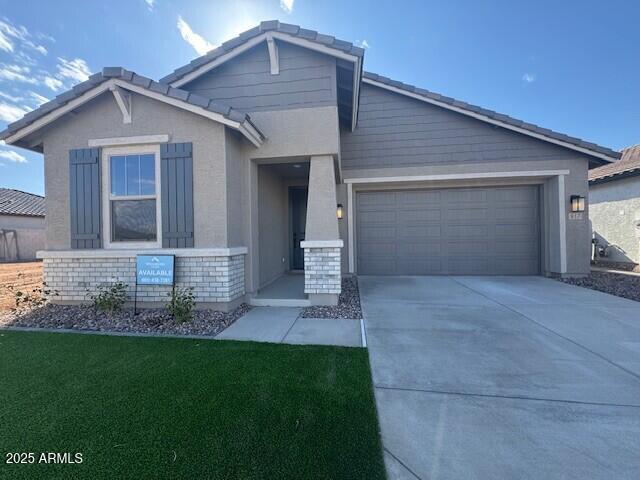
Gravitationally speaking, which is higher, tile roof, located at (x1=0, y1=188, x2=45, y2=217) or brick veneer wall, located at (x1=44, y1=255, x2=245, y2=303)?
tile roof, located at (x1=0, y1=188, x2=45, y2=217)

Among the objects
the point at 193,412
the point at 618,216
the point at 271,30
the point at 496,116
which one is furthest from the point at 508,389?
the point at 618,216

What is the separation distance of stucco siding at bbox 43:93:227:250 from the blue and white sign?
615mm

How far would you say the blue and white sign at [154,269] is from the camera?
4785 mm

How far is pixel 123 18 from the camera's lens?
7516 millimetres

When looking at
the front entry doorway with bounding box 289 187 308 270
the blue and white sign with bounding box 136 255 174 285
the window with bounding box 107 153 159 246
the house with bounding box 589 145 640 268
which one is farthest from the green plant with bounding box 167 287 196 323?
the house with bounding box 589 145 640 268

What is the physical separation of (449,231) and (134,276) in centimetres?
839

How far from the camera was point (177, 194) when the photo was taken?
4914 millimetres

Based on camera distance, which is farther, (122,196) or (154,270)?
(122,196)

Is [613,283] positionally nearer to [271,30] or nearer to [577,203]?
[577,203]

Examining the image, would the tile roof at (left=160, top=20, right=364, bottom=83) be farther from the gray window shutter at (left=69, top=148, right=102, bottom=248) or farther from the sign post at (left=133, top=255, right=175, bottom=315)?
the sign post at (left=133, top=255, right=175, bottom=315)

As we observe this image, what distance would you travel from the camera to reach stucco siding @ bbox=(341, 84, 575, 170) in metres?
8.17

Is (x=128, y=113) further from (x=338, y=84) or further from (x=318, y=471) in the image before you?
(x=318, y=471)

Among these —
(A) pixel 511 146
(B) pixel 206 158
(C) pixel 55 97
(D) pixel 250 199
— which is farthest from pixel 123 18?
(A) pixel 511 146

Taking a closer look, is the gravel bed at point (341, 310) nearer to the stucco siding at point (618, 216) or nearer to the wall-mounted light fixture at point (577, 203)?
the wall-mounted light fixture at point (577, 203)
